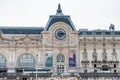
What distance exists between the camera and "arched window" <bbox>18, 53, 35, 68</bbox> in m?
118

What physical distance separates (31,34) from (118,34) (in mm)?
24140

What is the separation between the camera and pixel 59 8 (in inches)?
4921

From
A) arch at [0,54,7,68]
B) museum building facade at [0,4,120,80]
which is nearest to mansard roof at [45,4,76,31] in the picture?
museum building facade at [0,4,120,80]

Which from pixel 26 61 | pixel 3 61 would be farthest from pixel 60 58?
pixel 3 61

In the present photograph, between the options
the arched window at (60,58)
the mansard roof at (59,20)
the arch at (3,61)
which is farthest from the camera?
the mansard roof at (59,20)

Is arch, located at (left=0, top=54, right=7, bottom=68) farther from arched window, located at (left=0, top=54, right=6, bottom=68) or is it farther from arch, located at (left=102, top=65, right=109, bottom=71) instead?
arch, located at (left=102, top=65, right=109, bottom=71)

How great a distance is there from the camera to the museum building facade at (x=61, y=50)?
118 metres

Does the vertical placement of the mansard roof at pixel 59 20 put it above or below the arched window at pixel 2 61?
above

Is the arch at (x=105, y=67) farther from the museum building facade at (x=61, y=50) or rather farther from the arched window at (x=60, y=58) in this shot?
the arched window at (x=60, y=58)

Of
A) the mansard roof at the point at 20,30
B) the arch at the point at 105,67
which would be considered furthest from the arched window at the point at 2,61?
the arch at the point at 105,67

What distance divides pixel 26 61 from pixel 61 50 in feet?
32.2

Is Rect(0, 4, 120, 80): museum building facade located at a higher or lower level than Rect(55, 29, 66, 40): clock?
lower

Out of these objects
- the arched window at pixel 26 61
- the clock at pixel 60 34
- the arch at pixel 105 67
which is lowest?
the arch at pixel 105 67

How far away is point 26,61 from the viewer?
11881 cm
